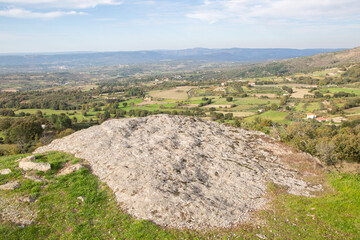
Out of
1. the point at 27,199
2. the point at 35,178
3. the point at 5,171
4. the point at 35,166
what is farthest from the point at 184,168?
the point at 5,171

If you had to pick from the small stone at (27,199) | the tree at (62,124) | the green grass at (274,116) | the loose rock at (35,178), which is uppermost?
the loose rock at (35,178)

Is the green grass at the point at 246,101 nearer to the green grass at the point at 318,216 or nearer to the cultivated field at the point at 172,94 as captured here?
the cultivated field at the point at 172,94

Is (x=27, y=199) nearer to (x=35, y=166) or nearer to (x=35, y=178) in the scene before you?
(x=35, y=178)

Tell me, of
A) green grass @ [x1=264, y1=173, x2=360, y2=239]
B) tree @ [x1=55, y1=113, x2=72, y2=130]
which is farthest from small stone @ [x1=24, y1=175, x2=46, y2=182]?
tree @ [x1=55, y1=113, x2=72, y2=130]

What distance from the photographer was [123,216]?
38.4ft

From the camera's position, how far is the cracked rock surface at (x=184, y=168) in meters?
12.3

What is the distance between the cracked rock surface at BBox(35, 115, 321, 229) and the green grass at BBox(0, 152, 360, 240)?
73 centimetres

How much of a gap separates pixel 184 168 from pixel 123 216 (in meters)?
6.62

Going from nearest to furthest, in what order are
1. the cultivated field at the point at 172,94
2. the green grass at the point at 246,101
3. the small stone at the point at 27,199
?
the small stone at the point at 27,199
the green grass at the point at 246,101
the cultivated field at the point at 172,94

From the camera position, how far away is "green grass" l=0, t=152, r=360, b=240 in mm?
10492

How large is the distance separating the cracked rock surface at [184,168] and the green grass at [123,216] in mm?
725

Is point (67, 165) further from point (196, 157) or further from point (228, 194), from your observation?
point (228, 194)

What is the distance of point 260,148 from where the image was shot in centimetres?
2362

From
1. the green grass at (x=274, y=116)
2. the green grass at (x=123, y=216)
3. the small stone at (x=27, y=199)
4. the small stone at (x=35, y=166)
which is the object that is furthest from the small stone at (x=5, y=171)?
the green grass at (x=274, y=116)
